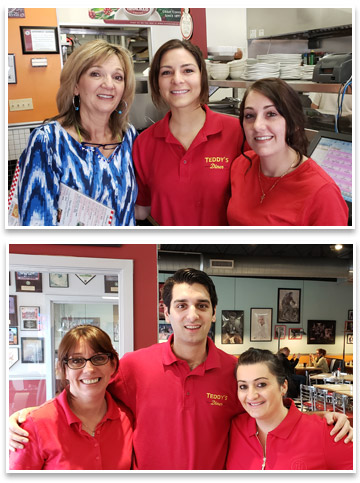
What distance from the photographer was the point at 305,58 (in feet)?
6.70

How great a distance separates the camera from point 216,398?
5.89 feet

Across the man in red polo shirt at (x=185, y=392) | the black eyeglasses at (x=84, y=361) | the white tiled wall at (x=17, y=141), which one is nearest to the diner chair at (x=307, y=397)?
the man in red polo shirt at (x=185, y=392)

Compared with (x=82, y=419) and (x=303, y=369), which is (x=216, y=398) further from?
(x=82, y=419)

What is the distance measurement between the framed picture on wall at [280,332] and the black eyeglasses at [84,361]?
52cm

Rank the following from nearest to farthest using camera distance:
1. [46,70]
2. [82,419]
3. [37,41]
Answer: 1. [82,419]
2. [46,70]
3. [37,41]

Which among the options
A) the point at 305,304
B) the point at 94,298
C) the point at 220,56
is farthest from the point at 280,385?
the point at 220,56

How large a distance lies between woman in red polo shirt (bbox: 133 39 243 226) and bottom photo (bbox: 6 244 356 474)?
14 cm

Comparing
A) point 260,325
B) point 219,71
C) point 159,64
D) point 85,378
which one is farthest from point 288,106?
point 85,378

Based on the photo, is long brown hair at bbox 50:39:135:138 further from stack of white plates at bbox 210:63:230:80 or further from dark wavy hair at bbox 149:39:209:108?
stack of white plates at bbox 210:63:230:80

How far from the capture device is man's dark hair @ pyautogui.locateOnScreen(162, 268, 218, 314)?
1.81m

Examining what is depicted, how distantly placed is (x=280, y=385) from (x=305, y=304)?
261 millimetres

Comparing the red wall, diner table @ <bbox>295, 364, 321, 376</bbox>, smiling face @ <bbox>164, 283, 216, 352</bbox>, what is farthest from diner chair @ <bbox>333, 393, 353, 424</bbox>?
the red wall

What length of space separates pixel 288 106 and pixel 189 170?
37 centimetres
